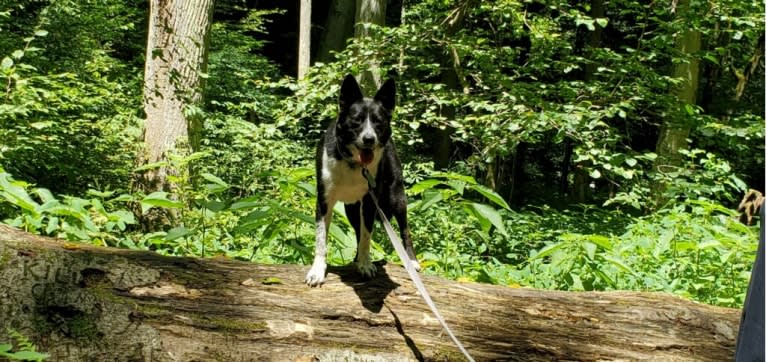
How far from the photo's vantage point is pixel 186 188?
550 cm

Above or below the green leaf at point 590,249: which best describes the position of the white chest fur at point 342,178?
above

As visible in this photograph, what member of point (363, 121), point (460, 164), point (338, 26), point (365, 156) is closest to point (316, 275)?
point (365, 156)

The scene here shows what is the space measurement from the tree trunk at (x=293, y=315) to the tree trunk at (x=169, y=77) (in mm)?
4450

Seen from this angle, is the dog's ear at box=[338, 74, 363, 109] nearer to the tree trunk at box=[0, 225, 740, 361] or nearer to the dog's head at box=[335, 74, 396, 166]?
the dog's head at box=[335, 74, 396, 166]

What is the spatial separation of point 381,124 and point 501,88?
511cm

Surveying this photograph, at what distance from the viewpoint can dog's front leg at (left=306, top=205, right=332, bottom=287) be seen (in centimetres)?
302

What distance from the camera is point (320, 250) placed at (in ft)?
10.9

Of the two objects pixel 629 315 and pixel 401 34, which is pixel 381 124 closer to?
pixel 629 315

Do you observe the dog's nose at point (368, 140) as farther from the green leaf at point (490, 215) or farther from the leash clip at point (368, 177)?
the green leaf at point (490, 215)

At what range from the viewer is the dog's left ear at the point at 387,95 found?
3.58 m

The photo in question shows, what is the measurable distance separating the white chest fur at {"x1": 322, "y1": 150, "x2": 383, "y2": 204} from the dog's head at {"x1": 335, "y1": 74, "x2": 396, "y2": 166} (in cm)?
8

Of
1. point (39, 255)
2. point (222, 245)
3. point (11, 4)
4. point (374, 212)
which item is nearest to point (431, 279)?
point (374, 212)

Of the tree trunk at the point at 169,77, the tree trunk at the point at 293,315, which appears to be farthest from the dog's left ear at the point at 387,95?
the tree trunk at the point at 169,77

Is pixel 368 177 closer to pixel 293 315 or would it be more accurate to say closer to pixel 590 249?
pixel 293 315
